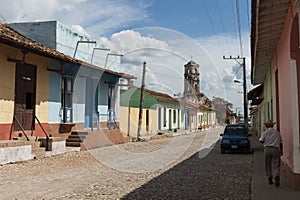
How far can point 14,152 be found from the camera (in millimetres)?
12531

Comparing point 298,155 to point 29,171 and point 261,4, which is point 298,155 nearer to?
point 261,4

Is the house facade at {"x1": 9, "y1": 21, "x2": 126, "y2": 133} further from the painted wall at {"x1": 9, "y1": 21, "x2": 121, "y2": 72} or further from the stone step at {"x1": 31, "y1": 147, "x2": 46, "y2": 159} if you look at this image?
the stone step at {"x1": 31, "y1": 147, "x2": 46, "y2": 159}

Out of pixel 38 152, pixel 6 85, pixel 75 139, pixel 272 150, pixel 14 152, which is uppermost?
pixel 6 85

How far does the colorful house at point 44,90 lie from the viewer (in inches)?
556

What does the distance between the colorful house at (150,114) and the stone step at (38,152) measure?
13.9 m

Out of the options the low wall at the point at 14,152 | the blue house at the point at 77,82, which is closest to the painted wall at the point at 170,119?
the blue house at the point at 77,82

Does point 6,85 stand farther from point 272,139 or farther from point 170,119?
point 170,119

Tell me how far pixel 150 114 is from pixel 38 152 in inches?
884

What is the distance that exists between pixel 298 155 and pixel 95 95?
52.9ft

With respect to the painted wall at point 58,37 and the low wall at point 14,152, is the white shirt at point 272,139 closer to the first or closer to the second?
the low wall at point 14,152

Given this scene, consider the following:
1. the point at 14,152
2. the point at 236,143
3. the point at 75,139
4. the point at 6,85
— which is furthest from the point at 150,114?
the point at 14,152

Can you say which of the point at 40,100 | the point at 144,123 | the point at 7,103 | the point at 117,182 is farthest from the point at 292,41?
the point at 144,123

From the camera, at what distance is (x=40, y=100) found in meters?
16.5

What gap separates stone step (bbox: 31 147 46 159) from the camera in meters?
13.7
